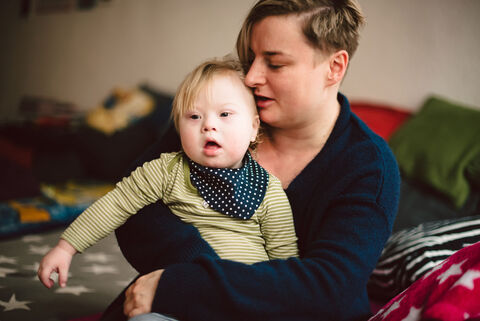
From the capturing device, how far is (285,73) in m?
1.14

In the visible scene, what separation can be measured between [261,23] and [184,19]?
2.67 m

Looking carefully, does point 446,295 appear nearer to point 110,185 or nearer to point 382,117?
point 382,117

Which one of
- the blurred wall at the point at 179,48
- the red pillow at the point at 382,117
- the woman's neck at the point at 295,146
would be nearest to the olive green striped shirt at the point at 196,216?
the woman's neck at the point at 295,146

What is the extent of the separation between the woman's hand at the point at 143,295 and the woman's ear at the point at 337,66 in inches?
26.0

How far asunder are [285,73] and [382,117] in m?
1.35

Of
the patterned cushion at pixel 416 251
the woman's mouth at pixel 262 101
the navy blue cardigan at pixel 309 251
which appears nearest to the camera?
the navy blue cardigan at pixel 309 251

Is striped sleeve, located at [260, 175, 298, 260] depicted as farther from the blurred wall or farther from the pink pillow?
the blurred wall

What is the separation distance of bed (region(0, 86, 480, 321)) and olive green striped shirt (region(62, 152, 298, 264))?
18.4 inches

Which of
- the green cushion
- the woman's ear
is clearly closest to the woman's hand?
the woman's ear

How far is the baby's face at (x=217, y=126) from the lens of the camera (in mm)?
1062

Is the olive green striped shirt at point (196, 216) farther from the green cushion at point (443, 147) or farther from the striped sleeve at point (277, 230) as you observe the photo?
the green cushion at point (443, 147)

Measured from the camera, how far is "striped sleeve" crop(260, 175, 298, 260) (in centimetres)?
108

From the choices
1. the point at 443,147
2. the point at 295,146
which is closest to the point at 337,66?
the point at 295,146

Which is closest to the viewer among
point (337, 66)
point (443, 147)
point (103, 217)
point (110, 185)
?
point (103, 217)
